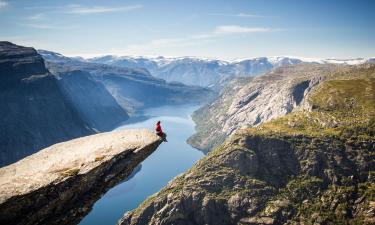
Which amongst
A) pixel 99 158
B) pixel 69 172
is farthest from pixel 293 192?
pixel 69 172

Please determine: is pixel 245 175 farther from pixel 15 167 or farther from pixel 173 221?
pixel 15 167

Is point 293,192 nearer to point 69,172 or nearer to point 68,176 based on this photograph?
point 69,172

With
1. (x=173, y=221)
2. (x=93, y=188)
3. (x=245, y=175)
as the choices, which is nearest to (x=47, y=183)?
(x=93, y=188)

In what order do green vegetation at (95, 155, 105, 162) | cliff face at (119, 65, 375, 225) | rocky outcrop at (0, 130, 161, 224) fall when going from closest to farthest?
rocky outcrop at (0, 130, 161, 224) → green vegetation at (95, 155, 105, 162) → cliff face at (119, 65, 375, 225)

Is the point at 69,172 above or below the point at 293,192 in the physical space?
above

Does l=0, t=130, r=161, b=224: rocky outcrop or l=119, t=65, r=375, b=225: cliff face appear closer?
l=0, t=130, r=161, b=224: rocky outcrop

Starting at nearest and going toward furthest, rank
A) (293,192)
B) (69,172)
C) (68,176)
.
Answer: (68,176), (69,172), (293,192)

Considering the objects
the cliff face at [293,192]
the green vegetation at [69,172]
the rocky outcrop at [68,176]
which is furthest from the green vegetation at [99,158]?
the cliff face at [293,192]

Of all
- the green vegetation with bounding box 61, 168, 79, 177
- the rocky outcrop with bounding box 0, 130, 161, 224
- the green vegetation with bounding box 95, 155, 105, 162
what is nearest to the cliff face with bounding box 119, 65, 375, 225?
the rocky outcrop with bounding box 0, 130, 161, 224

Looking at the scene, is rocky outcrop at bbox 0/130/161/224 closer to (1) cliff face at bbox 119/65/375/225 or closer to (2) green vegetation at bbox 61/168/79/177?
(2) green vegetation at bbox 61/168/79/177
